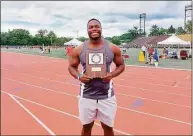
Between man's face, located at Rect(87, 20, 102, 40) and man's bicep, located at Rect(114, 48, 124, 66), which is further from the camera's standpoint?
man's bicep, located at Rect(114, 48, 124, 66)

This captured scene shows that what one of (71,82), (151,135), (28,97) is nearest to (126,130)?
(151,135)

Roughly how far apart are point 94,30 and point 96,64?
31 cm

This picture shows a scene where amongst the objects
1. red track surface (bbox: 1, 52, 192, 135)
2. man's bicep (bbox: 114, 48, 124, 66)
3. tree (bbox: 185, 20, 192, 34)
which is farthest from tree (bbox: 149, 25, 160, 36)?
man's bicep (bbox: 114, 48, 124, 66)

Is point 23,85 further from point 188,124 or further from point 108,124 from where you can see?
point 108,124

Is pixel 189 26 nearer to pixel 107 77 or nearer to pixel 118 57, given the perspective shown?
pixel 118 57

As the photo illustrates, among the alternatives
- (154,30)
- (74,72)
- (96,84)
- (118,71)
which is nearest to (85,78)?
(96,84)

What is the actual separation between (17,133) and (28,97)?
266 cm

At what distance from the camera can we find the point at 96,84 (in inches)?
100

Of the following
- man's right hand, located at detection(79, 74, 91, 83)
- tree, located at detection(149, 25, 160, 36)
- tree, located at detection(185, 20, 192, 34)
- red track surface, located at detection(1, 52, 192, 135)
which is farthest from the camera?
tree, located at detection(149, 25, 160, 36)

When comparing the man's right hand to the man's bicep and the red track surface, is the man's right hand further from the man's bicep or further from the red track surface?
the red track surface

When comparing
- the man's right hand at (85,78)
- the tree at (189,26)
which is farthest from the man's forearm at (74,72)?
the tree at (189,26)

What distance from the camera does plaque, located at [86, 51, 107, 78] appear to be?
249 cm

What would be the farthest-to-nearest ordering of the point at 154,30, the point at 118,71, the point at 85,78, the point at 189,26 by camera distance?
1. the point at 154,30
2. the point at 189,26
3. the point at 118,71
4. the point at 85,78

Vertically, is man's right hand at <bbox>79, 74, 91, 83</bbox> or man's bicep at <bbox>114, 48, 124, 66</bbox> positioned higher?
man's bicep at <bbox>114, 48, 124, 66</bbox>
